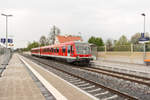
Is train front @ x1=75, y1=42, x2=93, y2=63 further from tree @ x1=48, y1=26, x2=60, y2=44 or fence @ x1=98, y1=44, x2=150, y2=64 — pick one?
tree @ x1=48, y1=26, x2=60, y2=44

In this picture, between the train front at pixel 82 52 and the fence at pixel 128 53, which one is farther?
Result: the train front at pixel 82 52

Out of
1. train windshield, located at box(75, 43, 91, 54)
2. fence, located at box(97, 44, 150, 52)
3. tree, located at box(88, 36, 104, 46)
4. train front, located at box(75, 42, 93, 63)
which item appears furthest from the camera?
tree, located at box(88, 36, 104, 46)

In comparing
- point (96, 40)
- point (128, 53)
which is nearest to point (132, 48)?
point (128, 53)

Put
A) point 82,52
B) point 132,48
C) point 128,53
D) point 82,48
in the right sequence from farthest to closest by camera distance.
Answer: point 128,53 → point 132,48 → point 82,48 → point 82,52

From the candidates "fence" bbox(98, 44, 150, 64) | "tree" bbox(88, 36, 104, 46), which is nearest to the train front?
"fence" bbox(98, 44, 150, 64)

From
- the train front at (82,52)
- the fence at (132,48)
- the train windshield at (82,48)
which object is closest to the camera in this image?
the fence at (132,48)

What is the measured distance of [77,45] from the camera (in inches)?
661

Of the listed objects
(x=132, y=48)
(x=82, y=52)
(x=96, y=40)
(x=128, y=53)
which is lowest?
(x=128, y=53)

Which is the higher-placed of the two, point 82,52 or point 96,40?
point 96,40

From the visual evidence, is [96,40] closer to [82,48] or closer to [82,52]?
[82,48]

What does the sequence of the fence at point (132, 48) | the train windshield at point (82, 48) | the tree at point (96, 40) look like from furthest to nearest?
the tree at point (96, 40)
the train windshield at point (82, 48)
the fence at point (132, 48)

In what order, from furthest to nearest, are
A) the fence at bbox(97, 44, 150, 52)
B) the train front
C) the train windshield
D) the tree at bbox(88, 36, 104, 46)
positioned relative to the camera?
the tree at bbox(88, 36, 104, 46)
the train windshield
the train front
the fence at bbox(97, 44, 150, 52)

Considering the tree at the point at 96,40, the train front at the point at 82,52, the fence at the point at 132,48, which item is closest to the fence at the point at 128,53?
the fence at the point at 132,48

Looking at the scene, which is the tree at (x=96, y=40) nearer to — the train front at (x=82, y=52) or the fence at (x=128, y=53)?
the fence at (x=128, y=53)
